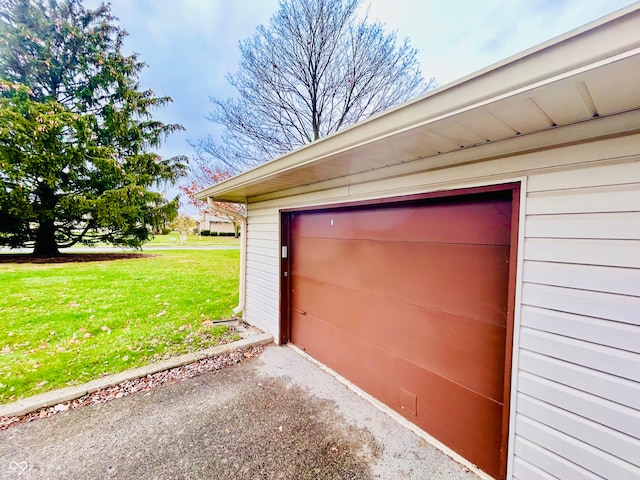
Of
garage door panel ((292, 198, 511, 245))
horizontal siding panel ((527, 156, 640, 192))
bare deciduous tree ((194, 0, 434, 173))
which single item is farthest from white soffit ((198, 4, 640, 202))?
bare deciduous tree ((194, 0, 434, 173))

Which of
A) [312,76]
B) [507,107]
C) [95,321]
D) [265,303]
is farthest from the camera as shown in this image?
[312,76]

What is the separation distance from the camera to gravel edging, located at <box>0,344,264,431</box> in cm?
240

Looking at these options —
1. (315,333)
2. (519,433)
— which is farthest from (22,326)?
(519,433)

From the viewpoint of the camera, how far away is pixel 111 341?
3.81 meters

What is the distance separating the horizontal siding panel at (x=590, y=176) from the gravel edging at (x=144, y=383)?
3.43 meters

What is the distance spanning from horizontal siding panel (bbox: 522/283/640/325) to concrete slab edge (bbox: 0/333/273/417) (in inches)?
130

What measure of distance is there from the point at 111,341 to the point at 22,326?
1.64 metres

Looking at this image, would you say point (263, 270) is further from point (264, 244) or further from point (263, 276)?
point (264, 244)

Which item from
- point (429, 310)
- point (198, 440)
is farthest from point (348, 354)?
point (198, 440)

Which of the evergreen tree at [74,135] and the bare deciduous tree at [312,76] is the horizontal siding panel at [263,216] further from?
the evergreen tree at [74,135]

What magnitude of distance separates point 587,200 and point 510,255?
0.45 meters

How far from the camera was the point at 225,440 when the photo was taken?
7.14ft

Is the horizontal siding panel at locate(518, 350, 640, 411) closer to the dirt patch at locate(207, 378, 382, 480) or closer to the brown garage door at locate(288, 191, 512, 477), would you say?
the brown garage door at locate(288, 191, 512, 477)

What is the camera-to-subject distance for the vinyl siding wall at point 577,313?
127cm
